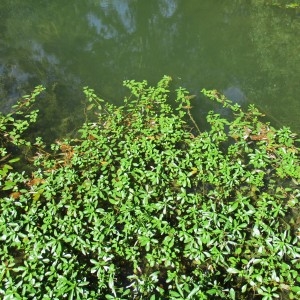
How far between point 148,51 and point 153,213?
536cm

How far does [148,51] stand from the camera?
8516 mm

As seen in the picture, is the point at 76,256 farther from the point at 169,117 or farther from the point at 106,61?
the point at 106,61

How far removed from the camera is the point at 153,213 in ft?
14.4

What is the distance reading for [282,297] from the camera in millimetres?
3711

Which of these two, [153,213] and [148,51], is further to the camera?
[148,51]

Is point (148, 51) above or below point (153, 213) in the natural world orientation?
above

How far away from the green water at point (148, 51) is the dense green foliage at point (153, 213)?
107 centimetres

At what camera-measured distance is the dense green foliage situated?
362 cm

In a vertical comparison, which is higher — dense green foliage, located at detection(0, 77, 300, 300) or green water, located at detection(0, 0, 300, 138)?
green water, located at detection(0, 0, 300, 138)

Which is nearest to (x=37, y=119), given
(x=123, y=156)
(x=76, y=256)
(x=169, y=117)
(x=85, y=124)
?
(x=85, y=124)

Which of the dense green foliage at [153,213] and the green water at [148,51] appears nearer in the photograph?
the dense green foliage at [153,213]

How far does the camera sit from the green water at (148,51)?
6973 millimetres

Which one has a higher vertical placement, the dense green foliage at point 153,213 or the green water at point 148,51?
the green water at point 148,51

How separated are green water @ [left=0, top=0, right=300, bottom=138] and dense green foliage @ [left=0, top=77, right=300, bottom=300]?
3.50 feet
